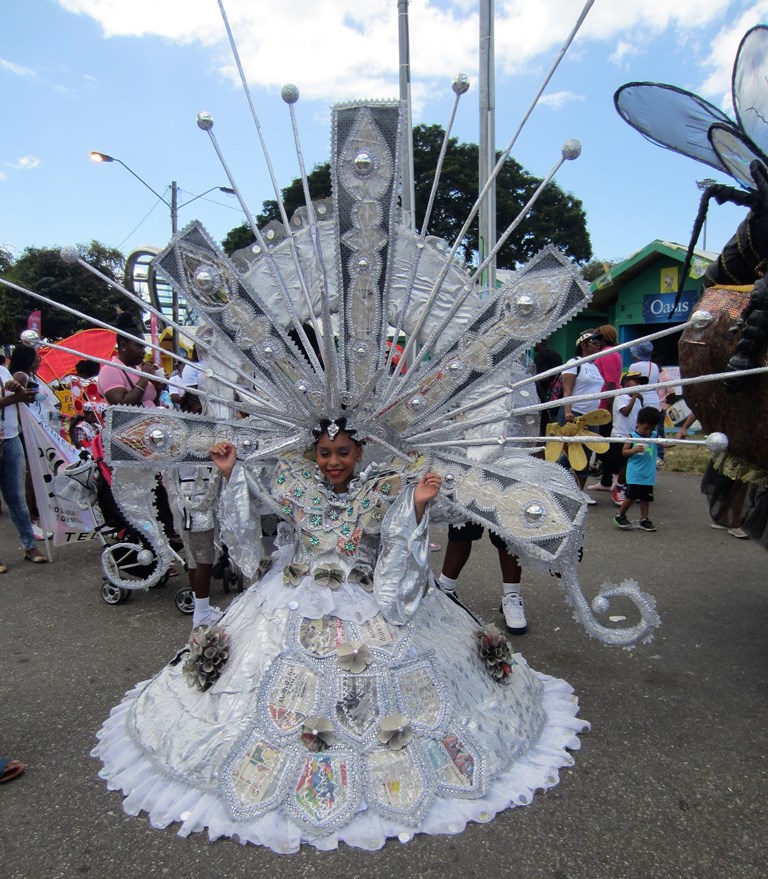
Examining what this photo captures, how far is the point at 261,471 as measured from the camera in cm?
290

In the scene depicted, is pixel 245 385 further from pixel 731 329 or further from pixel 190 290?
pixel 731 329

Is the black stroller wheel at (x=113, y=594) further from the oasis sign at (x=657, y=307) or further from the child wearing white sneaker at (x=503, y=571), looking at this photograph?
the oasis sign at (x=657, y=307)

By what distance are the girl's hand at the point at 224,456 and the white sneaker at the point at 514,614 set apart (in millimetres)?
1947

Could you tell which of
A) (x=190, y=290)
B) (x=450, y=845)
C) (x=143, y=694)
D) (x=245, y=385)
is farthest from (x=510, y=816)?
(x=190, y=290)

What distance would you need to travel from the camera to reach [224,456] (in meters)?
2.81

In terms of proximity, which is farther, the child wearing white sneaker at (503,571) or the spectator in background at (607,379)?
the spectator in background at (607,379)

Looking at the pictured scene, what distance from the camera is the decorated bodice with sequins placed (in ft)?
9.02

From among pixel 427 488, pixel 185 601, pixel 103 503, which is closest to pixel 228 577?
pixel 185 601

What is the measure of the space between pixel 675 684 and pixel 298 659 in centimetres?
195

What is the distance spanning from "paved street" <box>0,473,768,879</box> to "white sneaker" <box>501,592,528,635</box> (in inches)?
3.1

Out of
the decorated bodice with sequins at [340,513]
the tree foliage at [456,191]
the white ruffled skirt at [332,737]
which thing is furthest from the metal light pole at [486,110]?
the white ruffled skirt at [332,737]

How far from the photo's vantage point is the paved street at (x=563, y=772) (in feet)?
7.01

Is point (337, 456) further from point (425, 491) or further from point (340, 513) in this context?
point (425, 491)

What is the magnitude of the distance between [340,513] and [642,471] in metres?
4.33
